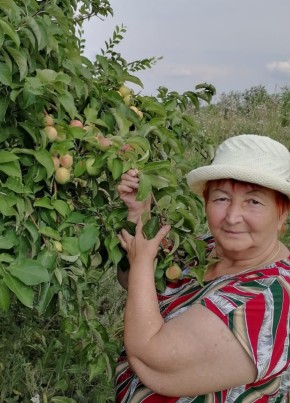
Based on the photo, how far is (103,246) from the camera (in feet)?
4.98

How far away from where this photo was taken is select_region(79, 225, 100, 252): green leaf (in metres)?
1.35

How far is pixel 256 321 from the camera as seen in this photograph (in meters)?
1.40

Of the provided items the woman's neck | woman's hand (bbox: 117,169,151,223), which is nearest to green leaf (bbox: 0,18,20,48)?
woman's hand (bbox: 117,169,151,223)

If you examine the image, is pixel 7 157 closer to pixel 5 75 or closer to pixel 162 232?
pixel 5 75

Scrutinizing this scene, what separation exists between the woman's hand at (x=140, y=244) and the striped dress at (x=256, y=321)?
150 mm

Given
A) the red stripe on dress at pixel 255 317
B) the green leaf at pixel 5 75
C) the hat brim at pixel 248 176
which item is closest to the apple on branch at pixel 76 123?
the green leaf at pixel 5 75

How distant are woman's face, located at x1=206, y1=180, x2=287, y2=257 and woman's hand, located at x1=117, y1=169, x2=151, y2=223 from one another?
177 mm

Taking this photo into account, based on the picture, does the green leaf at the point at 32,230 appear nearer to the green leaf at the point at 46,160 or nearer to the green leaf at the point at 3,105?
the green leaf at the point at 46,160

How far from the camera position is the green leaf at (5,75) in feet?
4.06

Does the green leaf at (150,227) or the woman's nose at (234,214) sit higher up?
the woman's nose at (234,214)

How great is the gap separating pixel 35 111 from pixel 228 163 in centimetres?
47

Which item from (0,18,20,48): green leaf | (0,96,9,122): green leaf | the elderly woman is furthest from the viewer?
the elderly woman

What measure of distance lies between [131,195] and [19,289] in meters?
0.35

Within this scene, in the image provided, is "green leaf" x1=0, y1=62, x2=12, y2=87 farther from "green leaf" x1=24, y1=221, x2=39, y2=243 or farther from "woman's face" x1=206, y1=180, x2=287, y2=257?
"woman's face" x1=206, y1=180, x2=287, y2=257
